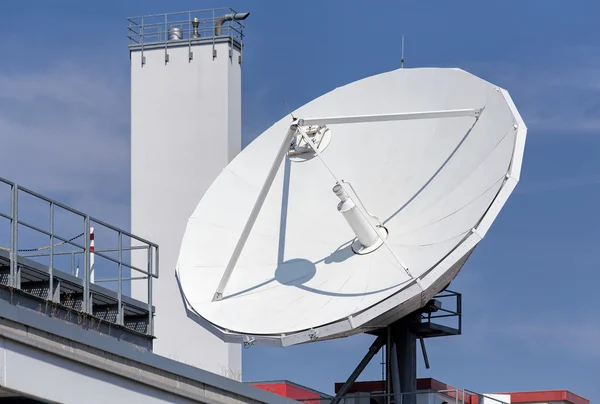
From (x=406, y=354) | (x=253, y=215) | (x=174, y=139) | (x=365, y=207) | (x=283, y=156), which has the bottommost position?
(x=406, y=354)

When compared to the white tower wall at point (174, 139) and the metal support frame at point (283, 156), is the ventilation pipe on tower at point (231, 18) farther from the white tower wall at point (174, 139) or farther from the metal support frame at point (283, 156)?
the metal support frame at point (283, 156)

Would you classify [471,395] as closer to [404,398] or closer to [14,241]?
[404,398]

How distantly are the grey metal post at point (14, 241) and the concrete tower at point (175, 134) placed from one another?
67.7ft

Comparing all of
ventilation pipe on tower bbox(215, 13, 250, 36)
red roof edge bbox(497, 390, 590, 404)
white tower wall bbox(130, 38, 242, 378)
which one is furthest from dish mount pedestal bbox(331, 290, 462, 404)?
ventilation pipe on tower bbox(215, 13, 250, 36)

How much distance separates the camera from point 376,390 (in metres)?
32.6

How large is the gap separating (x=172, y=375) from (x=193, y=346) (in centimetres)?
2586

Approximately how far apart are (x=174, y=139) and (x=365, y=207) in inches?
778

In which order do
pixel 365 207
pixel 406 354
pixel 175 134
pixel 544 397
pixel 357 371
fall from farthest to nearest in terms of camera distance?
pixel 175 134 → pixel 544 397 → pixel 357 371 → pixel 406 354 → pixel 365 207

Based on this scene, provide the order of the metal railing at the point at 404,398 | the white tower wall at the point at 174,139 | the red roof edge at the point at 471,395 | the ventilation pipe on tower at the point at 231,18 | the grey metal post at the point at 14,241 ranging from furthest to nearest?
the ventilation pipe on tower at the point at 231,18 → the white tower wall at the point at 174,139 → the red roof edge at the point at 471,395 → the metal railing at the point at 404,398 → the grey metal post at the point at 14,241

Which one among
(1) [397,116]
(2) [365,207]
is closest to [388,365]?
(2) [365,207]

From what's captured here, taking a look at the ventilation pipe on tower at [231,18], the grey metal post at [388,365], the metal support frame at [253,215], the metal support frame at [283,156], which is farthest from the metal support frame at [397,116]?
the ventilation pipe on tower at [231,18]

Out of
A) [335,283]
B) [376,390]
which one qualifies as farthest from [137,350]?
[376,390]

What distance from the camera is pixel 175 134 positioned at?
48.6 m

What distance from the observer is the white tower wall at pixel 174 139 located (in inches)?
1841
